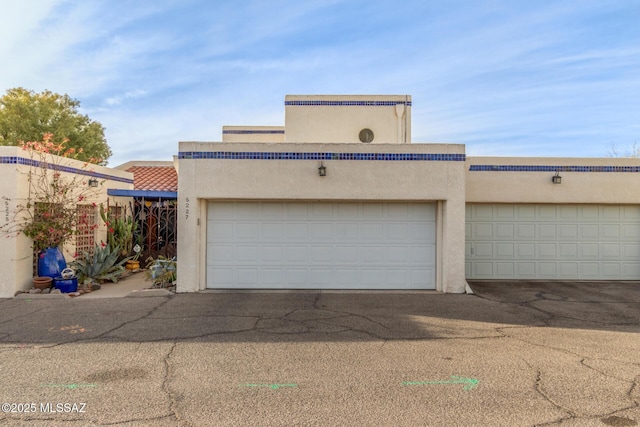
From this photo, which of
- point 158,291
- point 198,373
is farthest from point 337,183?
point 198,373

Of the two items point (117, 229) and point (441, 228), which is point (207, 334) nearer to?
point (441, 228)

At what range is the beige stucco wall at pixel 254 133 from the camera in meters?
22.0

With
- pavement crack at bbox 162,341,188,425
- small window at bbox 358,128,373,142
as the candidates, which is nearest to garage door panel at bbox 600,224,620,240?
small window at bbox 358,128,373,142

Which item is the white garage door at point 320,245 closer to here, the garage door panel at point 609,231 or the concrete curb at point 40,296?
the concrete curb at point 40,296

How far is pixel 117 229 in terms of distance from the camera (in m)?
15.3

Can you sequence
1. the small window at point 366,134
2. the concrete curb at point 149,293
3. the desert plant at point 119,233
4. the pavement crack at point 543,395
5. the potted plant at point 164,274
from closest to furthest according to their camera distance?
the pavement crack at point 543,395, the concrete curb at point 149,293, the potted plant at point 164,274, the desert plant at point 119,233, the small window at point 366,134

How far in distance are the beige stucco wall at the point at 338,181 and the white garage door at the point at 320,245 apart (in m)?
0.42

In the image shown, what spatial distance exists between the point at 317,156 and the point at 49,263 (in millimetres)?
6926

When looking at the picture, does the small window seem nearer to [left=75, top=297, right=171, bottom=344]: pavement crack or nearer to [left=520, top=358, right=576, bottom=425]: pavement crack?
[left=75, top=297, right=171, bottom=344]: pavement crack

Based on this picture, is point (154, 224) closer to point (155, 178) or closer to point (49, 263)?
point (155, 178)

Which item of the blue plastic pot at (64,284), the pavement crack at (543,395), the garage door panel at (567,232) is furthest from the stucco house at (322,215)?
the pavement crack at (543,395)

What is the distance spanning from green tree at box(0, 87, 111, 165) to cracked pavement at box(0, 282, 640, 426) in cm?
2216

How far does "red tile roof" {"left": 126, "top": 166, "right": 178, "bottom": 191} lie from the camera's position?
18.6 metres

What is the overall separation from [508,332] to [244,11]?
989 cm
